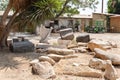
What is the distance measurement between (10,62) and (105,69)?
9.76ft

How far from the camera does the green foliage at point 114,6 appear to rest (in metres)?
34.4

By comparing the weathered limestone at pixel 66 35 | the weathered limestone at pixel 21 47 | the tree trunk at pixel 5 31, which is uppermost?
the tree trunk at pixel 5 31

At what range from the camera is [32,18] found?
9.40 m

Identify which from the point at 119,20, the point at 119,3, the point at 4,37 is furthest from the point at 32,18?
the point at 119,3

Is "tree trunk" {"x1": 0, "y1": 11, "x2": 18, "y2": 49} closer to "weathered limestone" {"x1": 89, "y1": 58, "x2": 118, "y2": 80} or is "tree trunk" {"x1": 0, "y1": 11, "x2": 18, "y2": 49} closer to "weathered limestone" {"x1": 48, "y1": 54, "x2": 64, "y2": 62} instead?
"weathered limestone" {"x1": 48, "y1": 54, "x2": 64, "y2": 62}

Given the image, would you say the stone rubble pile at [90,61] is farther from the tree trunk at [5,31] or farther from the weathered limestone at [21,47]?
the tree trunk at [5,31]

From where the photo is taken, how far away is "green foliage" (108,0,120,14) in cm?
3439

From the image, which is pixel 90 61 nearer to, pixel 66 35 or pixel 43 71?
pixel 43 71

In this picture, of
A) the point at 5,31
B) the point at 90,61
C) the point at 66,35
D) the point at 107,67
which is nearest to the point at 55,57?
the point at 90,61

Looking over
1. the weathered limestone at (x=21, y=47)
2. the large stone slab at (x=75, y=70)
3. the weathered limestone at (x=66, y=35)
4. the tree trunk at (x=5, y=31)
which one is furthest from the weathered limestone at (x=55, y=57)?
the weathered limestone at (x=66, y=35)

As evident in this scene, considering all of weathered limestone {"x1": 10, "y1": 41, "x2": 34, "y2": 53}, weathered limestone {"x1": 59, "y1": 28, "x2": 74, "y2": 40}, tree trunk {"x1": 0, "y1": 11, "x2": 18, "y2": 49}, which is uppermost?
tree trunk {"x1": 0, "y1": 11, "x2": 18, "y2": 49}

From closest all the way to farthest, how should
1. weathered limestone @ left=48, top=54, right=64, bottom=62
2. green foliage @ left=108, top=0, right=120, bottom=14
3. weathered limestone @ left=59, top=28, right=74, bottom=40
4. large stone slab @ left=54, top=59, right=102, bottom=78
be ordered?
large stone slab @ left=54, top=59, right=102, bottom=78 → weathered limestone @ left=48, top=54, right=64, bottom=62 → weathered limestone @ left=59, top=28, right=74, bottom=40 → green foliage @ left=108, top=0, right=120, bottom=14

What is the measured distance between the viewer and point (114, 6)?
115 feet

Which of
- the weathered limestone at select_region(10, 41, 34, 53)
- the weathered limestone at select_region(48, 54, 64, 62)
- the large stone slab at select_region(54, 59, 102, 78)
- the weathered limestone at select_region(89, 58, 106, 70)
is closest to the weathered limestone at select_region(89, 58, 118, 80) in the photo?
the weathered limestone at select_region(89, 58, 106, 70)
